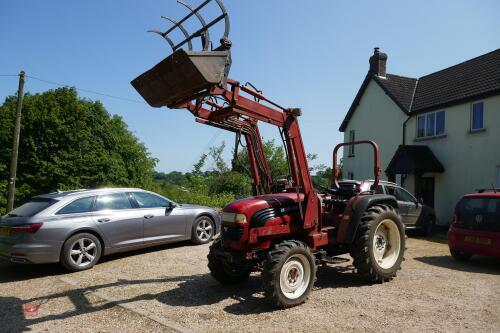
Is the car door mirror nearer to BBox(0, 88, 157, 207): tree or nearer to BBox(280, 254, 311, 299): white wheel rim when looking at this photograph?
BBox(280, 254, 311, 299): white wheel rim

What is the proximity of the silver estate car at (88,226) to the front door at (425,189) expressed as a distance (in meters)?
11.3

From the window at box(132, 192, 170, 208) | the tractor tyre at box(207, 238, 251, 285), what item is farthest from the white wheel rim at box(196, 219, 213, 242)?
the tractor tyre at box(207, 238, 251, 285)

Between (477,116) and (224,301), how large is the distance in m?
13.8

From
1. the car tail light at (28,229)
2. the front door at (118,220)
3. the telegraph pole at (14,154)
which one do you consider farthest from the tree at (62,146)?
the car tail light at (28,229)

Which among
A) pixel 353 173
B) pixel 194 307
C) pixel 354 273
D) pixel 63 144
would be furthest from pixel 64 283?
pixel 353 173

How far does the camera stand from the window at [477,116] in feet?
50.6

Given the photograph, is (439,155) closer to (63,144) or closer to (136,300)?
(136,300)

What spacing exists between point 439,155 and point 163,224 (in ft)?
42.1

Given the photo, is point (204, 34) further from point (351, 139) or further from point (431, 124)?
point (351, 139)

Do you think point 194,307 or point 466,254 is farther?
point 466,254

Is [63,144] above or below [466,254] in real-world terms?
above

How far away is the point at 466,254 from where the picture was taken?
8820mm

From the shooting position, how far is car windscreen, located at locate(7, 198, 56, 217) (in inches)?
303

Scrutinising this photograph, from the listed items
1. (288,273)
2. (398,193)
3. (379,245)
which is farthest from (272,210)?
(398,193)
